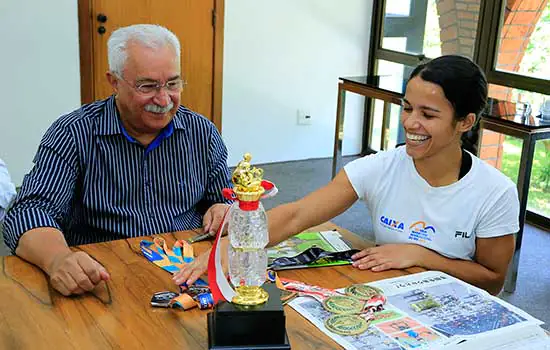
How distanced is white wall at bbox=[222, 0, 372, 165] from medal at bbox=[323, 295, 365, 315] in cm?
345

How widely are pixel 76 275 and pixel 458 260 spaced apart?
2.98ft

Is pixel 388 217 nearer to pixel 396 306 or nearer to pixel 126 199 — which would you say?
pixel 396 306

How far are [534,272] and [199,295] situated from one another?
8.03 feet

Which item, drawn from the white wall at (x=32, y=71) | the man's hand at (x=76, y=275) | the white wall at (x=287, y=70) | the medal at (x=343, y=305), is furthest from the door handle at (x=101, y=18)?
the medal at (x=343, y=305)

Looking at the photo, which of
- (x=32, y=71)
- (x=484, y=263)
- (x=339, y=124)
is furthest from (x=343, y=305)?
(x=32, y=71)

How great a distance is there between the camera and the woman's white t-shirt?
1.61 m

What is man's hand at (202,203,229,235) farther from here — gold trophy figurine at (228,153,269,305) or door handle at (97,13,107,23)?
door handle at (97,13,107,23)

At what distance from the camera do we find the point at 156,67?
1789 mm

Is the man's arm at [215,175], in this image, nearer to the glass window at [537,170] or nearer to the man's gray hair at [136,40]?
the man's gray hair at [136,40]

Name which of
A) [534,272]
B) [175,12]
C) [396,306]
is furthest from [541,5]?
[396,306]

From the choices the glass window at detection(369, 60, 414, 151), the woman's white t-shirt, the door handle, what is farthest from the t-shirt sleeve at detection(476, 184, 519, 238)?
the glass window at detection(369, 60, 414, 151)

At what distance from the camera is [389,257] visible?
1558mm

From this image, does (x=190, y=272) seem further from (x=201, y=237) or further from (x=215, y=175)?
(x=215, y=175)

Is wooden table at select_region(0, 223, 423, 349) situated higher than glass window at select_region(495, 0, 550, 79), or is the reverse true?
glass window at select_region(495, 0, 550, 79)
